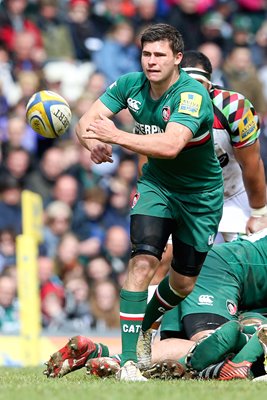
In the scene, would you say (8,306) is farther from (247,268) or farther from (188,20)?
(188,20)

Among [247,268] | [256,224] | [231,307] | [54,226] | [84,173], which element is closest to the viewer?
[231,307]

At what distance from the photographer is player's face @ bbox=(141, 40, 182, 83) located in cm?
659

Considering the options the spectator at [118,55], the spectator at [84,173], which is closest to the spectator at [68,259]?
the spectator at [84,173]

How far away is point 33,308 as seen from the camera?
10.2m

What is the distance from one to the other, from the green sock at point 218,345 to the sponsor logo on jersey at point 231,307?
2.37 feet

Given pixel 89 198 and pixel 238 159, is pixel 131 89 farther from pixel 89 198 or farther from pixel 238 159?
pixel 89 198

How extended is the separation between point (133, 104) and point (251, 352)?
1805 millimetres

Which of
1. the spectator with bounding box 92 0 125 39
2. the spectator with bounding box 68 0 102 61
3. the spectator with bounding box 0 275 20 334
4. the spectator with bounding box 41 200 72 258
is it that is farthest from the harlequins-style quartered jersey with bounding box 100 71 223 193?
the spectator with bounding box 92 0 125 39

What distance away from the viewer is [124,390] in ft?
17.8

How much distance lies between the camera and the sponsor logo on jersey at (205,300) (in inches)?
289

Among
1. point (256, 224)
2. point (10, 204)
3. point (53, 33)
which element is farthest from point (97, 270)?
point (256, 224)

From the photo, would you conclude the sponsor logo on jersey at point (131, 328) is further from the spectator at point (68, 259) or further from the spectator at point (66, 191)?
the spectator at point (66, 191)

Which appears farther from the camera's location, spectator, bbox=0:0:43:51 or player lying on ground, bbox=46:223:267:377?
spectator, bbox=0:0:43:51

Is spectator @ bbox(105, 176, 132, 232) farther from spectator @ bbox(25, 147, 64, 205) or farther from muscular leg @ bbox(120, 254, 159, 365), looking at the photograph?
muscular leg @ bbox(120, 254, 159, 365)
